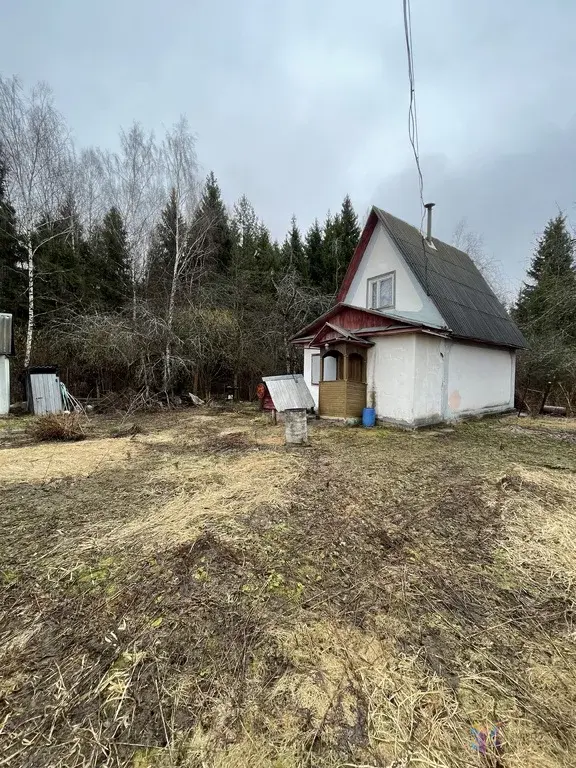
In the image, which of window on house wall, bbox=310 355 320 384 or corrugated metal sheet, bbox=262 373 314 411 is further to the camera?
window on house wall, bbox=310 355 320 384

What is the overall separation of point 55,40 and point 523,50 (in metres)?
8.97

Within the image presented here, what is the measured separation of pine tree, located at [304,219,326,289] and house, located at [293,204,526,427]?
8.06 meters

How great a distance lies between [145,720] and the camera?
1.60m

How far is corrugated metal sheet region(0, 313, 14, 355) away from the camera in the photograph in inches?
478

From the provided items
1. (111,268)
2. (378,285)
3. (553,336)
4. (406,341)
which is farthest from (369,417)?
(111,268)

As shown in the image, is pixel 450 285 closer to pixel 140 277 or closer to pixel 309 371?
pixel 309 371

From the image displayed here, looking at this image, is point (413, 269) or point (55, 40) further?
point (413, 269)

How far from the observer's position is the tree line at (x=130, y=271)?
14062mm

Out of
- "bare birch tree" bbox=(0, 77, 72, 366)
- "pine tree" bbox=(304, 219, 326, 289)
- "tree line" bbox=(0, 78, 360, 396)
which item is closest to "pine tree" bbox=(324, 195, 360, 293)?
"pine tree" bbox=(304, 219, 326, 289)

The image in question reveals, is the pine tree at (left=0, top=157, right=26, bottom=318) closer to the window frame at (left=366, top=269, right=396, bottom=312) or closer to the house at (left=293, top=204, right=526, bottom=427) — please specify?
the house at (left=293, top=204, right=526, bottom=427)

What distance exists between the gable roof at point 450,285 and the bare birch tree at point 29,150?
12.8m

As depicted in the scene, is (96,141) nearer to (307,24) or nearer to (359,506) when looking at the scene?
(307,24)

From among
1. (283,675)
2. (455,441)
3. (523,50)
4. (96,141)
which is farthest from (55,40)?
(96,141)

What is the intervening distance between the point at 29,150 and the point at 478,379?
A: 64.6 ft
